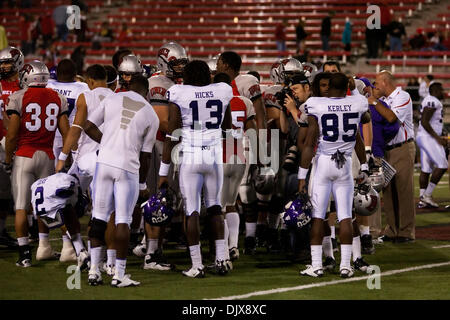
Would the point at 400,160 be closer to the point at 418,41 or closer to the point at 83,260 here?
the point at 83,260

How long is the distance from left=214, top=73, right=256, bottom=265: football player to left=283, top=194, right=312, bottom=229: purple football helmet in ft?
2.96

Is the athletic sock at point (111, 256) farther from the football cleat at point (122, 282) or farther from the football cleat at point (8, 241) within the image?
the football cleat at point (8, 241)

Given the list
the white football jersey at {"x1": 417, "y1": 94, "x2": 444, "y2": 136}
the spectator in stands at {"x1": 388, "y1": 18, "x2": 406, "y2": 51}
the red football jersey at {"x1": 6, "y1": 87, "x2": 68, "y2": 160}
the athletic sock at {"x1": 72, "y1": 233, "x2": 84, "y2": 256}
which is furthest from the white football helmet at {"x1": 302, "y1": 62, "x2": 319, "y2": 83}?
the spectator in stands at {"x1": 388, "y1": 18, "x2": 406, "y2": 51}

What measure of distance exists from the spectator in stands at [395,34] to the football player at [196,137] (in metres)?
15.2

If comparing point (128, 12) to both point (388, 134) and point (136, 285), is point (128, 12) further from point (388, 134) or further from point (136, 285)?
point (136, 285)

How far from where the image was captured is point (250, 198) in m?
8.41

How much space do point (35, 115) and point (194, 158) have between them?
1.66m

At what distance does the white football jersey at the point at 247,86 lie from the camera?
805cm

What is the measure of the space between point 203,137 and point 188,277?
119cm

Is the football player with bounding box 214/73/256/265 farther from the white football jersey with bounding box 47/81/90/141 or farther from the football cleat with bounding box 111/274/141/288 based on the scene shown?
the white football jersey with bounding box 47/81/90/141

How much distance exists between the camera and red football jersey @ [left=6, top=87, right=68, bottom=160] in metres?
7.51

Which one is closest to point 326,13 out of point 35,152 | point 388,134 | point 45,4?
point 45,4

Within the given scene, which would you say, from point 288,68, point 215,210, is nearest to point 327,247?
point 215,210

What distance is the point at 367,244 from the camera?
834 centimetres
